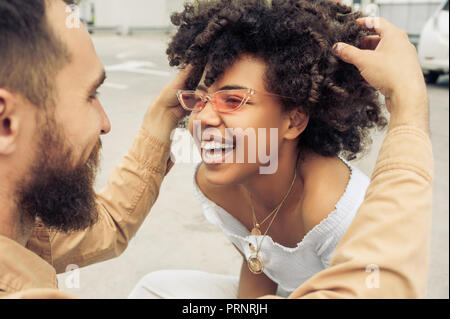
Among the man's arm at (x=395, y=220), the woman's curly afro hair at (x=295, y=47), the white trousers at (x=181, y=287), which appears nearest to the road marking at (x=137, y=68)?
the white trousers at (x=181, y=287)

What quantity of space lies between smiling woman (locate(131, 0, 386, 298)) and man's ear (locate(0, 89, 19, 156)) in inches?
25.9

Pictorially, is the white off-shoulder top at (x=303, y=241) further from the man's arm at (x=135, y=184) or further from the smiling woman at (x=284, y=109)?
the man's arm at (x=135, y=184)

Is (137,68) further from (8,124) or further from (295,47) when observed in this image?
(8,124)

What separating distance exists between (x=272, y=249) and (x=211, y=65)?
75 cm

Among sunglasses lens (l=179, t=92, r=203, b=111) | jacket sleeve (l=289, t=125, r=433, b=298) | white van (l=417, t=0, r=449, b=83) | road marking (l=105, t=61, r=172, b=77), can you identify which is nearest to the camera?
jacket sleeve (l=289, t=125, r=433, b=298)

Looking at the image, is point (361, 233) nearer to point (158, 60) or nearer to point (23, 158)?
point (23, 158)

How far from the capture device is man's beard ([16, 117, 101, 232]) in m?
1.32

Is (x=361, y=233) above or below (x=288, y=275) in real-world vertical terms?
above

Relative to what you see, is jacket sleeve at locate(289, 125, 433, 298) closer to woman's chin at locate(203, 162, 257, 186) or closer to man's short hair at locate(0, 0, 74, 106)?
woman's chin at locate(203, 162, 257, 186)

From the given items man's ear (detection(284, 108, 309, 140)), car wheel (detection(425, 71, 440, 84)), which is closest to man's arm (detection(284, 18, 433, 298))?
man's ear (detection(284, 108, 309, 140))

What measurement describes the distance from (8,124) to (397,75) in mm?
1005

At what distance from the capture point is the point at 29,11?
1.18 meters

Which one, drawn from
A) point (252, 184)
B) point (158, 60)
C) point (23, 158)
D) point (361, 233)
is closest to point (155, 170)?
point (252, 184)
